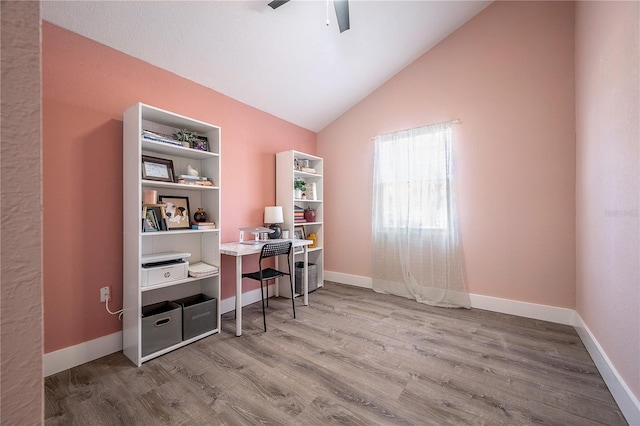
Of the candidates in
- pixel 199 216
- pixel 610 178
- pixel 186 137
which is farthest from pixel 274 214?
pixel 610 178

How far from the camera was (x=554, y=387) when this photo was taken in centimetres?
175

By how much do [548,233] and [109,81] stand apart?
13.7 feet

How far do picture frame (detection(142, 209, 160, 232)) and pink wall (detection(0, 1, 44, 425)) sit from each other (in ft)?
6.63

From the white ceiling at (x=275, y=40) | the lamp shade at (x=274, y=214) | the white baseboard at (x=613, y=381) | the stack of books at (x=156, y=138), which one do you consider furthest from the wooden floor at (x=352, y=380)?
the white ceiling at (x=275, y=40)

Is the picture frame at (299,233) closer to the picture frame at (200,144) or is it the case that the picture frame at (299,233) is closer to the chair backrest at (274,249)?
the chair backrest at (274,249)

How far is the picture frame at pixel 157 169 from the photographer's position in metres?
2.21

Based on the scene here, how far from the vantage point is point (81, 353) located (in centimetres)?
200

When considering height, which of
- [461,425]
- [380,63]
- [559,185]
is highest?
[380,63]

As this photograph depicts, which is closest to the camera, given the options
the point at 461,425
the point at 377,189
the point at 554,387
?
the point at 461,425

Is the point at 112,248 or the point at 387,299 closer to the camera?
the point at 112,248

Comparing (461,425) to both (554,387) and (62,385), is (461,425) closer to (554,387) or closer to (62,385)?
(554,387)

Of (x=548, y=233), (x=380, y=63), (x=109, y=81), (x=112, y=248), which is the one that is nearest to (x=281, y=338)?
(x=112, y=248)

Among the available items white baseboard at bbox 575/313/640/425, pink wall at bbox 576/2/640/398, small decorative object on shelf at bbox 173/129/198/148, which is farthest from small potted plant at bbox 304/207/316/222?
white baseboard at bbox 575/313/640/425

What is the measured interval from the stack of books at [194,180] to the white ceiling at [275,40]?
1019 mm
